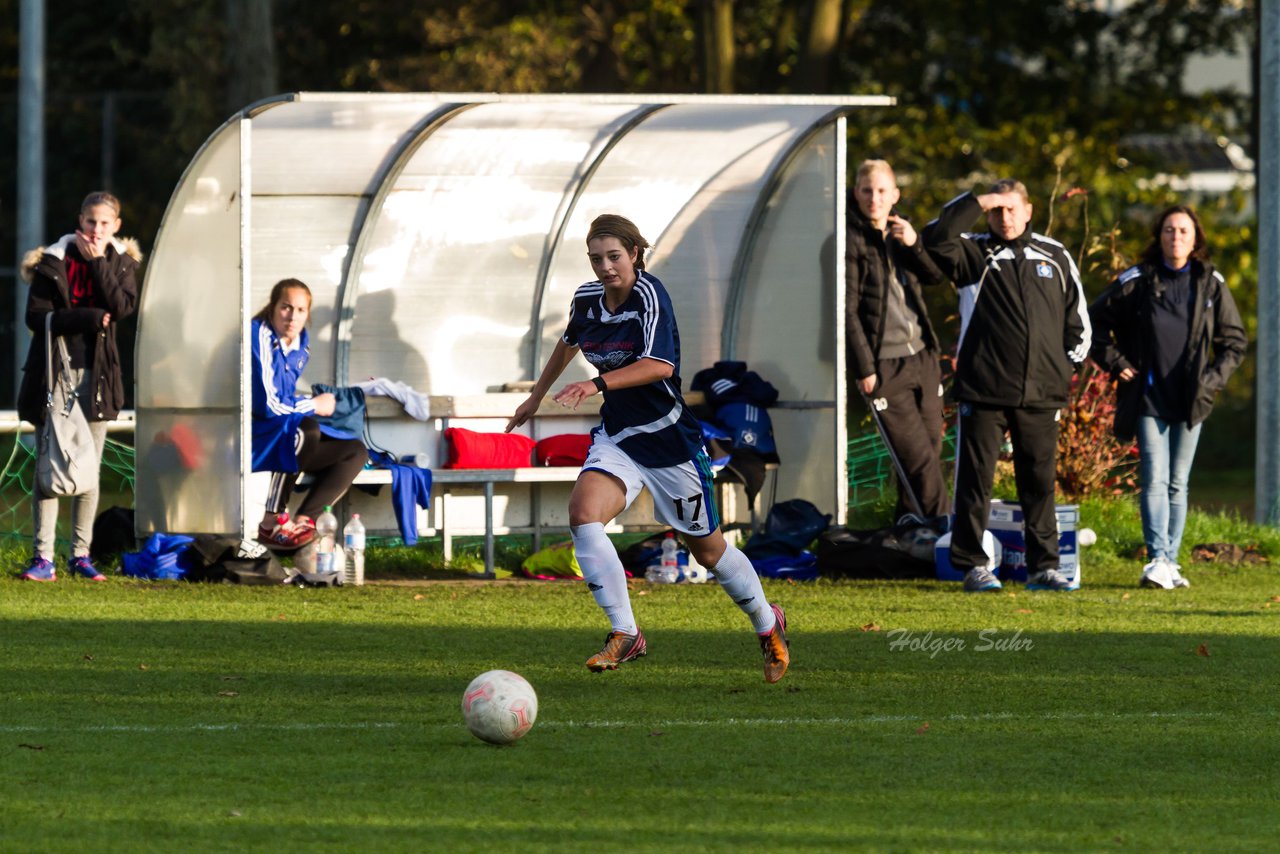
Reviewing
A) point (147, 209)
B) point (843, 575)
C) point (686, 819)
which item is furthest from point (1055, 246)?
point (147, 209)

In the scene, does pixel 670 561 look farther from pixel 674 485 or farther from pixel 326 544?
pixel 674 485

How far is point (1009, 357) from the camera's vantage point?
11234 mm

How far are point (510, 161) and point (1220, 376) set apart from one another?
17.2ft

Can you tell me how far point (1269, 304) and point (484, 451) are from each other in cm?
562

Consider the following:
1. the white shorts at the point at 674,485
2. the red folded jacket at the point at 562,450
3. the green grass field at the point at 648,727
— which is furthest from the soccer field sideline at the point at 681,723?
the red folded jacket at the point at 562,450

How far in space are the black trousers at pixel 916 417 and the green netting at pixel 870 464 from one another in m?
2.22

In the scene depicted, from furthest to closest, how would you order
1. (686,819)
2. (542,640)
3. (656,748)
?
1. (542,640)
2. (656,748)
3. (686,819)

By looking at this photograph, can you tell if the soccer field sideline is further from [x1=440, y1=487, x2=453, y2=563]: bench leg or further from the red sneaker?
[x1=440, y1=487, x2=453, y2=563]: bench leg

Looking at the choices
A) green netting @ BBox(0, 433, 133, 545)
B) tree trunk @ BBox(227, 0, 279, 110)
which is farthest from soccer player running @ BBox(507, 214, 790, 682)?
tree trunk @ BBox(227, 0, 279, 110)

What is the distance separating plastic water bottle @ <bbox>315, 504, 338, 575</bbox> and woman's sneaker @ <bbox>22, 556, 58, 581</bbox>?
153cm

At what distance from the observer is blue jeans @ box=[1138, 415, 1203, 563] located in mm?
11633

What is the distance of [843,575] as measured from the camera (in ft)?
39.7

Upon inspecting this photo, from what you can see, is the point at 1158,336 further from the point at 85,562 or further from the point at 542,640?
the point at 85,562

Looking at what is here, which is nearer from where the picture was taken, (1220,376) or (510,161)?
(1220,376)
